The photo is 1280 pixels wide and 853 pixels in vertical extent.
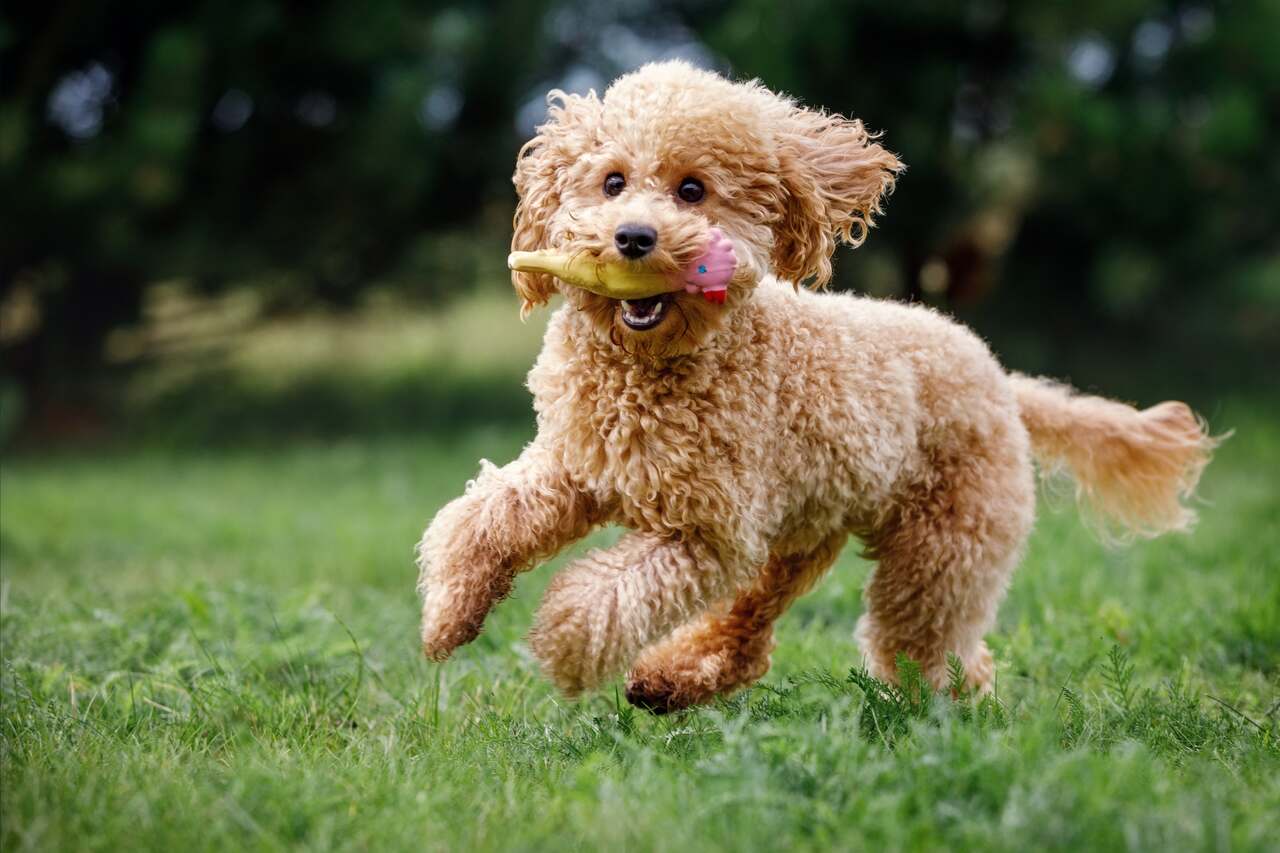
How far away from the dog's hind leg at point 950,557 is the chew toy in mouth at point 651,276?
3.17 ft

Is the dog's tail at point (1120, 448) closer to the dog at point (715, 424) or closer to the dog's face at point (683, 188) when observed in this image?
the dog at point (715, 424)

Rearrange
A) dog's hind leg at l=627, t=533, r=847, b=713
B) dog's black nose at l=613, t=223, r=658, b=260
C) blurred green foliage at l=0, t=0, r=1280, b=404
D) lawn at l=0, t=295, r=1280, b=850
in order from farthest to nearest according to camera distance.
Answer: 1. blurred green foliage at l=0, t=0, r=1280, b=404
2. dog's hind leg at l=627, t=533, r=847, b=713
3. dog's black nose at l=613, t=223, r=658, b=260
4. lawn at l=0, t=295, r=1280, b=850

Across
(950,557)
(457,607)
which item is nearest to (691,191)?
(457,607)

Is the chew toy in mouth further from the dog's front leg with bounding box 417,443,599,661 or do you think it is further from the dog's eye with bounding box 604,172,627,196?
the dog's front leg with bounding box 417,443,599,661

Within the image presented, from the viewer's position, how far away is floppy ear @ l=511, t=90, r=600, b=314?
3031 millimetres

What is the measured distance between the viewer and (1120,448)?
397 centimetres

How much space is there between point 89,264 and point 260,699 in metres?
7.89

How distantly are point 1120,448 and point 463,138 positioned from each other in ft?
25.2

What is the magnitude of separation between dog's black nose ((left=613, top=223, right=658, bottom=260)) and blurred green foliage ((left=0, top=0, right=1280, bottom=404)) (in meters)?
6.47

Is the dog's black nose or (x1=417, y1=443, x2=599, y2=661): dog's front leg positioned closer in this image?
the dog's black nose

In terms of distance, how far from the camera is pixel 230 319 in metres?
11.4

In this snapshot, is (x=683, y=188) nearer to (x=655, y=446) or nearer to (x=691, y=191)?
(x=691, y=191)

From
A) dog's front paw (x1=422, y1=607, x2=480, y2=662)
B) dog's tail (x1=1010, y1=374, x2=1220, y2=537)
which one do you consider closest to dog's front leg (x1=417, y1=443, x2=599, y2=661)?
dog's front paw (x1=422, y1=607, x2=480, y2=662)

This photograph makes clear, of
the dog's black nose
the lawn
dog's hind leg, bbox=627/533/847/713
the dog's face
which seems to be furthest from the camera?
dog's hind leg, bbox=627/533/847/713
